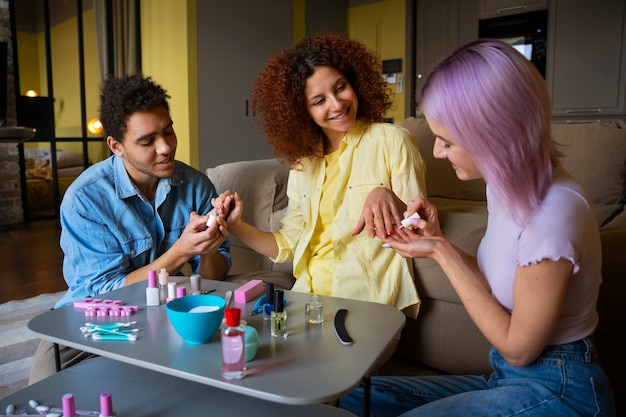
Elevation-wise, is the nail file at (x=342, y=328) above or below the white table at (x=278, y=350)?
above

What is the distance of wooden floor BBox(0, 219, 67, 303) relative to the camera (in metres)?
3.02

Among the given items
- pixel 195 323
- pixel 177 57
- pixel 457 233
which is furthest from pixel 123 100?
pixel 177 57

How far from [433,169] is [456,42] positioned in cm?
308

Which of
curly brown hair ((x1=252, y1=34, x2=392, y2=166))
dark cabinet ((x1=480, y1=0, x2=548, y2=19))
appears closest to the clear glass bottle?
curly brown hair ((x1=252, y1=34, x2=392, y2=166))

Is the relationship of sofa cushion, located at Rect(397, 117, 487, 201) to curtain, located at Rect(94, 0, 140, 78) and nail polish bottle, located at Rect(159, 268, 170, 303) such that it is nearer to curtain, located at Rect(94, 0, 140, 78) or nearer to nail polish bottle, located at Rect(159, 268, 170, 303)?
nail polish bottle, located at Rect(159, 268, 170, 303)

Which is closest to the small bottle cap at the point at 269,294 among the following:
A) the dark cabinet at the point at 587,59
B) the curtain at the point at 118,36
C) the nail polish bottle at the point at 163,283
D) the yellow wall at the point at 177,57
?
the nail polish bottle at the point at 163,283

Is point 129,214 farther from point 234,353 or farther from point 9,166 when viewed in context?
point 9,166

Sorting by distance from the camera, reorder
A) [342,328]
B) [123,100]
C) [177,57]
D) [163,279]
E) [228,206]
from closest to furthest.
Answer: [342,328], [163,279], [228,206], [123,100], [177,57]

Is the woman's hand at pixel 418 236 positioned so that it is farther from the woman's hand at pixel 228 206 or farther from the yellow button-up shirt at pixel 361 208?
the woman's hand at pixel 228 206

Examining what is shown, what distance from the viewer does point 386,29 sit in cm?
572

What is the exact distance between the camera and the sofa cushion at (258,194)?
2.39m

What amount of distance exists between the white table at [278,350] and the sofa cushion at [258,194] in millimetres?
1201

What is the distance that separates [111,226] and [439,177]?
1549 millimetres

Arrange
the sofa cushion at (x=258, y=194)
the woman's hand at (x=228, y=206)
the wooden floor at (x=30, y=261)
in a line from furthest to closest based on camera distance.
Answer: the wooden floor at (x=30, y=261) → the sofa cushion at (x=258, y=194) → the woman's hand at (x=228, y=206)
